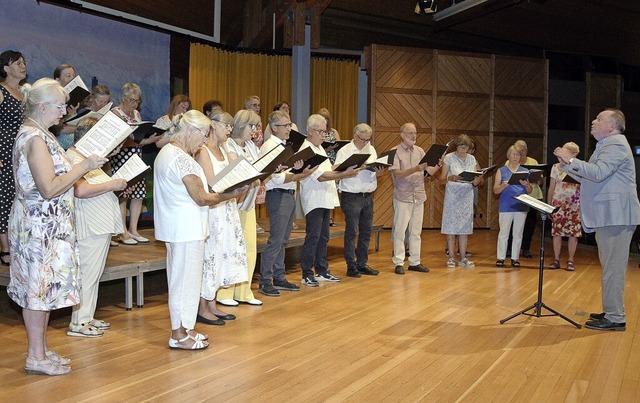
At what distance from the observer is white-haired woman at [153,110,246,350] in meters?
3.96

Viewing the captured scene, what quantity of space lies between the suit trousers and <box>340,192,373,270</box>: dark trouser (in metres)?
2.42

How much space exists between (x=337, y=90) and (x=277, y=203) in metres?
6.47

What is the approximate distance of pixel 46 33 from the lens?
783cm

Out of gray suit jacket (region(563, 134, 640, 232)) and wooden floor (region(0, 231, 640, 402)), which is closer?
wooden floor (region(0, 231, 640, 402))

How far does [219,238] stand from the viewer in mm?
4742

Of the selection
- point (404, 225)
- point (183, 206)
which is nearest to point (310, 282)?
point (404, 225)

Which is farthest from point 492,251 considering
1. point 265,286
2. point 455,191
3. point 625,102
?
point 625,102

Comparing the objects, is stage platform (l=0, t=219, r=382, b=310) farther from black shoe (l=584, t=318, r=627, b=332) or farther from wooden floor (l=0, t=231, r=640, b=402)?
black shoe (l=584, t=318, r=627, b=332)

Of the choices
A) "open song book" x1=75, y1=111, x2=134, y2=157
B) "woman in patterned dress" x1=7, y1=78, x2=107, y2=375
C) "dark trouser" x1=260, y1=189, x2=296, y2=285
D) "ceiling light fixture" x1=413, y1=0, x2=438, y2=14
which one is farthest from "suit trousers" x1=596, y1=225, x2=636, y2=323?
"ceiling light fixture" x1=413, y1=0, x2=438, y2=14

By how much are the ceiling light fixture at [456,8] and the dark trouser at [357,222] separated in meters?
5.51

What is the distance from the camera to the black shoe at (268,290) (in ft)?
19.6

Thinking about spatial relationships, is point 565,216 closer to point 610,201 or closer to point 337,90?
point 610,201

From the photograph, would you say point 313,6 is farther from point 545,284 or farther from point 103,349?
point 103,349

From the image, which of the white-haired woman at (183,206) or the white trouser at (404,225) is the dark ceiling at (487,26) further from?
the white-haired woman at (183,206)
